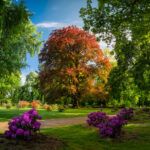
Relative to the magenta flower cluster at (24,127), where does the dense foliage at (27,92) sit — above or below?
above

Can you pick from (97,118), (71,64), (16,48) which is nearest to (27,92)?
(71,64)

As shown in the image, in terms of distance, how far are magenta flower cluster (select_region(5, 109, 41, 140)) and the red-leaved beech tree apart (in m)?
40.8

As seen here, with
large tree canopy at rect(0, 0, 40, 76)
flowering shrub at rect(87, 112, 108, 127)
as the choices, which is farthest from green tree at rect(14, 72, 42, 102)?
flowering shrub at rect(87, 112, 108, 127)

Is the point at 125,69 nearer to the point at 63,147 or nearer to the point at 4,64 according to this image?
the point at 4,64

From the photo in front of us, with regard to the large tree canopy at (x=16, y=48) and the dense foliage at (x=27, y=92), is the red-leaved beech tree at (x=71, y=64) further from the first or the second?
the dense foliage at (x=27, y=92)

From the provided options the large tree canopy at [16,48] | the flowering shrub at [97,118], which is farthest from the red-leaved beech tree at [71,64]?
the flowering shrub at [97,118]

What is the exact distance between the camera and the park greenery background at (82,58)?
53.3 feet

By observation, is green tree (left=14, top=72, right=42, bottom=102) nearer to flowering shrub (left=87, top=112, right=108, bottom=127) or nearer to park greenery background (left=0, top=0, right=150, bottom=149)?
park greenery background (left=0, top=0, right=150, bottom=149)

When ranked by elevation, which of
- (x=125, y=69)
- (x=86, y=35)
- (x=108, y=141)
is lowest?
(x=108, y=141)

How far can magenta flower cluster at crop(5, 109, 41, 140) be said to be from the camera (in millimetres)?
10672

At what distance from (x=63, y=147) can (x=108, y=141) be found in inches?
131

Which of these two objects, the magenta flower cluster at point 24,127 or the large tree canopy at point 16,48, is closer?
the magenta flower cluster at point 24,127

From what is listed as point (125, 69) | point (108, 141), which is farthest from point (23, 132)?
point (125, 69)

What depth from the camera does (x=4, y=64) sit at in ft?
103
